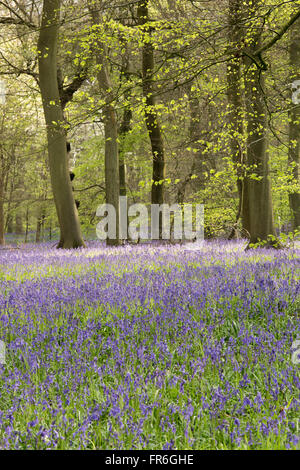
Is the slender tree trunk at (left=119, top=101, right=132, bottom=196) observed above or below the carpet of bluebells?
above

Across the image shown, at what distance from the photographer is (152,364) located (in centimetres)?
317

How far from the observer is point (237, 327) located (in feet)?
12.1

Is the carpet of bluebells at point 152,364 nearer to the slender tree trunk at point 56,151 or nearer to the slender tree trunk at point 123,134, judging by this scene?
the slender tree trunk at point 56,151

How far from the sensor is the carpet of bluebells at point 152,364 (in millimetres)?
2182

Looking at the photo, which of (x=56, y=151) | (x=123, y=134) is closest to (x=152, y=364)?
(x=56, y=151)

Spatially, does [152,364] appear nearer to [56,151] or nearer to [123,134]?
[56,151]

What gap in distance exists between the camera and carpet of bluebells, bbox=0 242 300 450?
85.9 inches

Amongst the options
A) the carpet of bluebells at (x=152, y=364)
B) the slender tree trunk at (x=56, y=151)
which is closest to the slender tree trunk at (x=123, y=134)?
the slender tree trunk at (x=56, y=151)

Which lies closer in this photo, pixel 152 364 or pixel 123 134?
pixel 152 364

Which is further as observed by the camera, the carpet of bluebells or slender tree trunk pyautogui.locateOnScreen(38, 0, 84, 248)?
slender tree trunk pyautogui.locateOnScreen(38, 0, 84, 248)

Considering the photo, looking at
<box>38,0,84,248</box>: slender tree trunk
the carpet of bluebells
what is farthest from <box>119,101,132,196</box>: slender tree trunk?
the carpet of bluebells

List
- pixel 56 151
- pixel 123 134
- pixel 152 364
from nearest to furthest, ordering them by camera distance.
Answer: pixel 152 364 → pixel 56 151 → pixel 123 134

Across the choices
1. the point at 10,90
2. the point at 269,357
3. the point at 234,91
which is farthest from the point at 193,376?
the point at 10,90

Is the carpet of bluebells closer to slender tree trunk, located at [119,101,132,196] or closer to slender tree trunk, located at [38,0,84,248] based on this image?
slender tree trunk, located at [38,0,84,248]
